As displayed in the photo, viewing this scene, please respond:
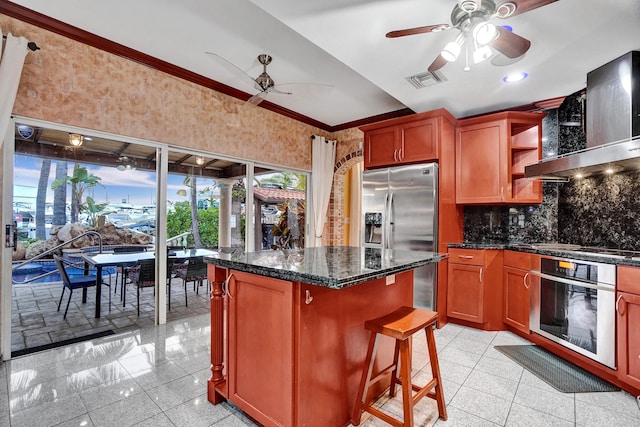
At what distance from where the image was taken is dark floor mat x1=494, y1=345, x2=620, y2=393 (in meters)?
2.18

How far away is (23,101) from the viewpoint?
8.09ft

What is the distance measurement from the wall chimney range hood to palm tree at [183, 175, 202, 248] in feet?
12.5

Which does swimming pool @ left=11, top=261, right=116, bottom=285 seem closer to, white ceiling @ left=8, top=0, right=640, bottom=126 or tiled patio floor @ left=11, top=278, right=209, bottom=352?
tiled patio floor @ left=11, top=278, right=209, bottom=352

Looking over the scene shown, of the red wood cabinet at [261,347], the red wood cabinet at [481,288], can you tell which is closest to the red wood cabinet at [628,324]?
the red wood cabinet at [481,288]

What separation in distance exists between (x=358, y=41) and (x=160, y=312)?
11.0 feet

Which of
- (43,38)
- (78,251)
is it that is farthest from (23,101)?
(78,251)

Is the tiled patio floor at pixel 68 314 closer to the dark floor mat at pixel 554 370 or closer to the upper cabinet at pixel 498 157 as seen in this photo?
the dark floor mat at pixel 554 370

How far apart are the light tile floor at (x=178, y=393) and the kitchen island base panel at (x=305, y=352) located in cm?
21

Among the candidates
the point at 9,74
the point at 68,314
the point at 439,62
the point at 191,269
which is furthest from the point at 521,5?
the point at 68,314

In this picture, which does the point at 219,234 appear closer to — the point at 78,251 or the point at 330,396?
the point at 78,251

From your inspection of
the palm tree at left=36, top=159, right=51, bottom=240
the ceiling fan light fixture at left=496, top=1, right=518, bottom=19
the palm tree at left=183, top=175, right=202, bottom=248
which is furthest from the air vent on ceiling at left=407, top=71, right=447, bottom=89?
the palm tree at left=36, top=159, right=51, bottom=240

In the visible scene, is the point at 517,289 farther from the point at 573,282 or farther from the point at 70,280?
the point at 70,280

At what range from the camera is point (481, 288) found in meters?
3.28

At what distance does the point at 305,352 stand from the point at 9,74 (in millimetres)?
3016
